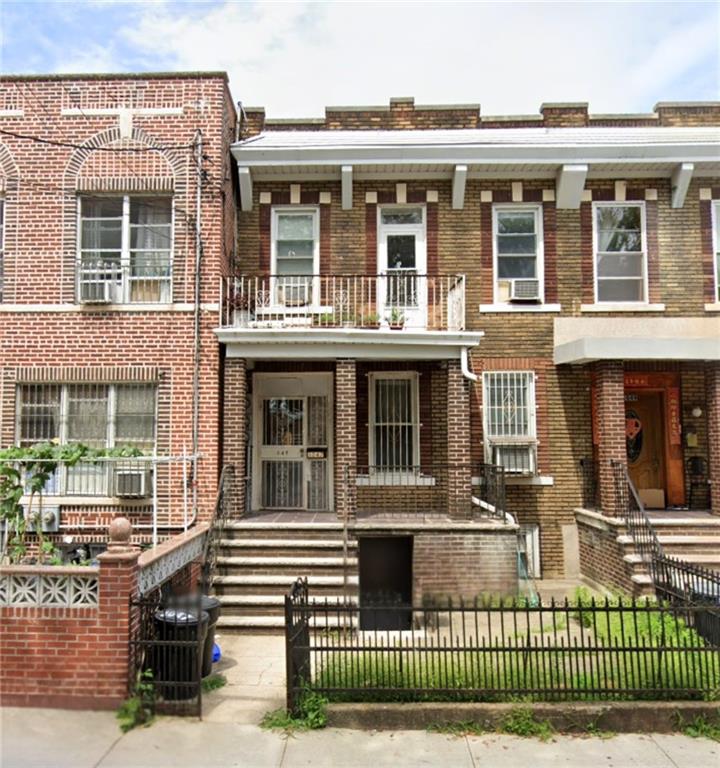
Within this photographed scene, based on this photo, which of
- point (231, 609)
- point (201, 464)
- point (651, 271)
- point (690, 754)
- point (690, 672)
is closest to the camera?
point (690, 754)

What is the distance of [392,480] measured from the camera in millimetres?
11258

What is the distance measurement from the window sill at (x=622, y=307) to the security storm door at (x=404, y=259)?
3.09 meters

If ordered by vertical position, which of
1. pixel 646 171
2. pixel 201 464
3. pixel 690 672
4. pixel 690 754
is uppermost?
pixel 646 171

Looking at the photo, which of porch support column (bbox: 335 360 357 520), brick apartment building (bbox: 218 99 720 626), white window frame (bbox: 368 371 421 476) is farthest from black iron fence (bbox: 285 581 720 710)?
white window frame (bbox: 368 371 421 476)

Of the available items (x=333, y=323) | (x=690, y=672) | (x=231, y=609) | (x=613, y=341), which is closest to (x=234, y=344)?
(x=333, y=323)

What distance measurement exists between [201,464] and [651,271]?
8923 mm

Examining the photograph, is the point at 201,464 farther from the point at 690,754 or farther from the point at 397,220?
the point at 690,754

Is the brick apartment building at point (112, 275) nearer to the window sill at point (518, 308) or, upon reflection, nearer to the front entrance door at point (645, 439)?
the window sill at point (518, 308)

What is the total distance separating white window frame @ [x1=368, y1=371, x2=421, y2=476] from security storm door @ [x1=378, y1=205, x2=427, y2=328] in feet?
3.38

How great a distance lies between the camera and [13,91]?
1064 cm

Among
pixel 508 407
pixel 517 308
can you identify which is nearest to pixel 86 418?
pixel 508 407

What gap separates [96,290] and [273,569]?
18.4ft

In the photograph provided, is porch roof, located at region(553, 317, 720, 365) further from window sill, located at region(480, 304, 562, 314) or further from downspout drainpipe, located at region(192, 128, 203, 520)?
downspout drainpipe, located at region(192, 128, 203, 520)

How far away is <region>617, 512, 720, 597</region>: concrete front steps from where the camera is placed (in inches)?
351
